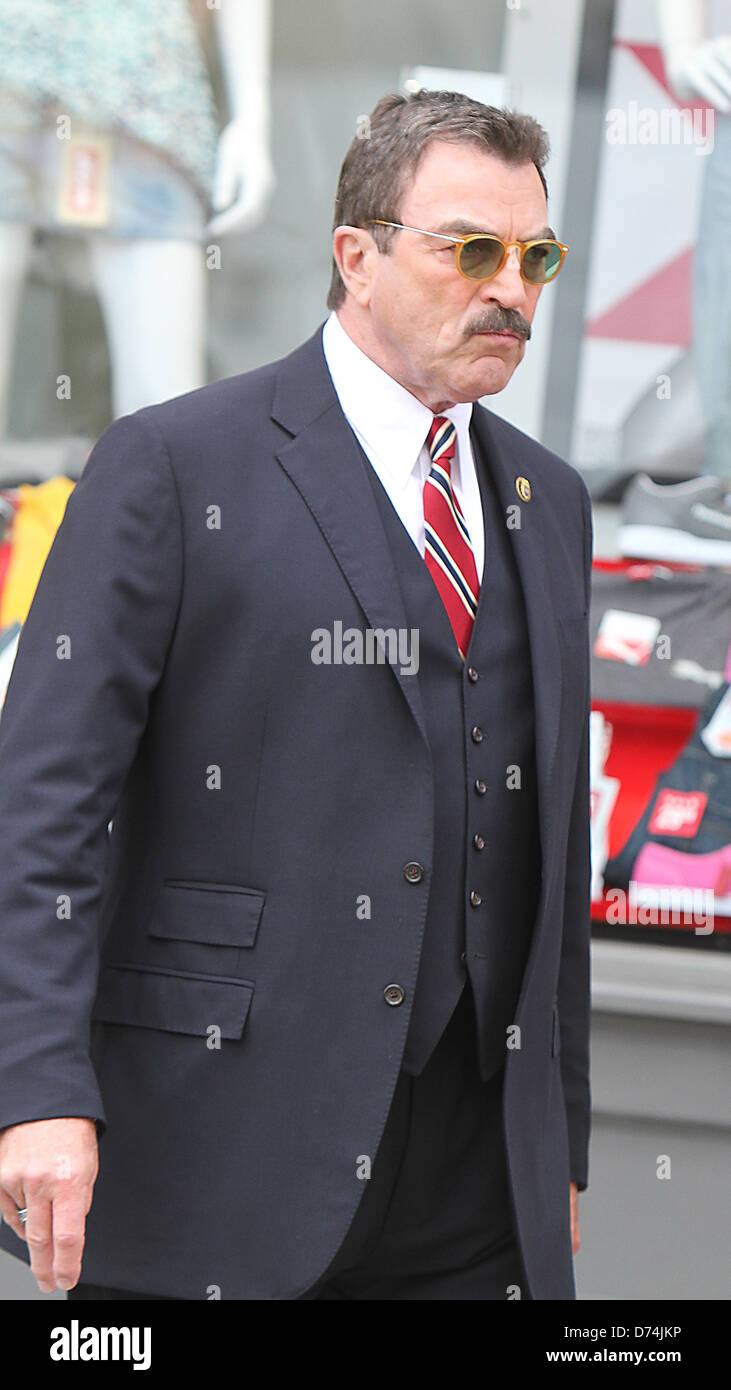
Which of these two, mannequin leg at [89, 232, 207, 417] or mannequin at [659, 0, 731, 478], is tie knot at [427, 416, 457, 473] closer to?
mannequin at [659, 0, 731, 478]

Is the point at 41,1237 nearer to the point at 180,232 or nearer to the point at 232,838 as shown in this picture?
the point at 232,838

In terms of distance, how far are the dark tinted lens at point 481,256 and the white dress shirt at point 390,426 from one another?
16 cm

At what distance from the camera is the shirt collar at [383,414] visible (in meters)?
1.70

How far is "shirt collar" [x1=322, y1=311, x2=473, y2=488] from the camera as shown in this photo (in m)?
1.70

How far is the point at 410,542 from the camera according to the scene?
5.39ft

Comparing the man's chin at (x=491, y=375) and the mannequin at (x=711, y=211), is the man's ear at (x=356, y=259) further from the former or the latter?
the mannequin at (x=711, y=211)

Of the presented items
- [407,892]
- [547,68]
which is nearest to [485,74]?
[547,68]

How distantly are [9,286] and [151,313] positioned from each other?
0.35 metres

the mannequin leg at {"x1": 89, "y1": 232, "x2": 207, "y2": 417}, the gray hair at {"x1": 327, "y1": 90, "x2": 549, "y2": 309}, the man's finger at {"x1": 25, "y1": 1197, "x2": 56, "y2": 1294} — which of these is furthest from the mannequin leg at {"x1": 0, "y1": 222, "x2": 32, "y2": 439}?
the man's finger at {"x1": 25, "y1": 1197, "x2": 56, "y2": 1294}

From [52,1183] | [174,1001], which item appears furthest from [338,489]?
[52,1183]

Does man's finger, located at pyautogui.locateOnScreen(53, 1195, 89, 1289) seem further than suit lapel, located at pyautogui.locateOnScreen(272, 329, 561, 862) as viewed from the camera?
No

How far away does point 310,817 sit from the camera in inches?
61.4

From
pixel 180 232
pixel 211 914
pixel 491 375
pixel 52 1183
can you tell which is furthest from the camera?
pixel 180 232

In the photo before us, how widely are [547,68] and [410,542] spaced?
226cm
